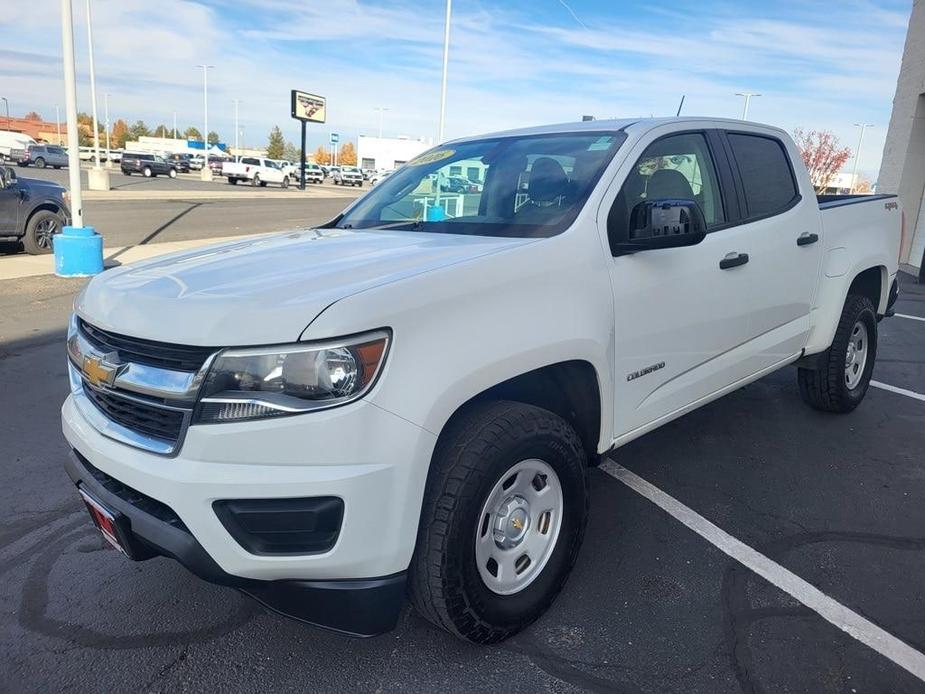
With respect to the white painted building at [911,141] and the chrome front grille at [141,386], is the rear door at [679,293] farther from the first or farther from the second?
the white painted building at [911,141]

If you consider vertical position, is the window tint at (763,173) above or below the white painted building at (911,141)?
below

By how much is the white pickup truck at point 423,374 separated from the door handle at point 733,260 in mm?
18

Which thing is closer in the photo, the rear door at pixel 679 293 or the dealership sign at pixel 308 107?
the rear door at pixel 679 293

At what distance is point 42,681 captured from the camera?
7.88 ft

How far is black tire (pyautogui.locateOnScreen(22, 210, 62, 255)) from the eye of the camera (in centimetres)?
1188

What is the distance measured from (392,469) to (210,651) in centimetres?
112

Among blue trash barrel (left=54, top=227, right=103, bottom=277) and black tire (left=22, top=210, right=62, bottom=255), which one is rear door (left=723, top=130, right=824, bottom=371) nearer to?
blue trash barrel (left=54, top=227, right=103, bottom=277)

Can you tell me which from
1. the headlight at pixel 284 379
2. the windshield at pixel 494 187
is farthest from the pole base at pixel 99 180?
the headlight at pixel 284 379

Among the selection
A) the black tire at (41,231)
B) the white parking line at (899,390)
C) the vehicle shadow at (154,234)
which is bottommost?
the vehicle shadow at (154,234)

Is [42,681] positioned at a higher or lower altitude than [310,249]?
lower

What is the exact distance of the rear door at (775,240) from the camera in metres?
3.87

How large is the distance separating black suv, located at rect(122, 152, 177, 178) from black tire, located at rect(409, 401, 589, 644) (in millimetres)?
52870

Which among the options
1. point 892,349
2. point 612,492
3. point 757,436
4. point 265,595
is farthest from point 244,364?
point 892,349

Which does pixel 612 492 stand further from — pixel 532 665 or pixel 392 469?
pixel 392 469
